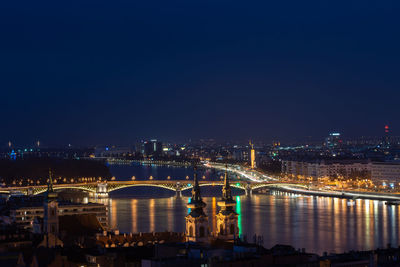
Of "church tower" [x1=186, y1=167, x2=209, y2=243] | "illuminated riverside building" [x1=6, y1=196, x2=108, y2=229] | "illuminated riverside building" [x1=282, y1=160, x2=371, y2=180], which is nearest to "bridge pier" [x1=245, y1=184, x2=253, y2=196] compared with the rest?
"illuminated riverside building" [x1=282, y1=160, x2=371, y2=180]

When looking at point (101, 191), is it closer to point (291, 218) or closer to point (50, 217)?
point (291, 218)

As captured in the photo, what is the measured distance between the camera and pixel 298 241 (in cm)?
2586

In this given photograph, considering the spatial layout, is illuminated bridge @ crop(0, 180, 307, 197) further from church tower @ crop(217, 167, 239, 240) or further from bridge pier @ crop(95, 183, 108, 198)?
church tower @ crop(217, 167, 239, 240)

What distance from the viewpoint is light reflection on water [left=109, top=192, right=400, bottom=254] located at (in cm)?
2612

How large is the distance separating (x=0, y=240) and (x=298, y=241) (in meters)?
10.5

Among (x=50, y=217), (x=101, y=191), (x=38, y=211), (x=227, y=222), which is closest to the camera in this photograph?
(x=227, y=222)

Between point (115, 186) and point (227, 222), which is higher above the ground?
point (115, 186)

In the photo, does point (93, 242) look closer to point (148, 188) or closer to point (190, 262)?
point (190, 262)

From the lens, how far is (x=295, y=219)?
33062 millimetres

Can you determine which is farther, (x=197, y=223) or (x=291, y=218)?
(x=291, y=218)

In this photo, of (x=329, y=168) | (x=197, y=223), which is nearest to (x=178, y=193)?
(x=329, y=168)

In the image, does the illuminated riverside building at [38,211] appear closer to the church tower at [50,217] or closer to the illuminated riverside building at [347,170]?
the church tower at [50,217]

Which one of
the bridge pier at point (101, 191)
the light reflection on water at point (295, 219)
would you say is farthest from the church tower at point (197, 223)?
the bridge pier at point (101, 191)

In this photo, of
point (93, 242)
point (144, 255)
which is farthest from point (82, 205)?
point (144, 255)
